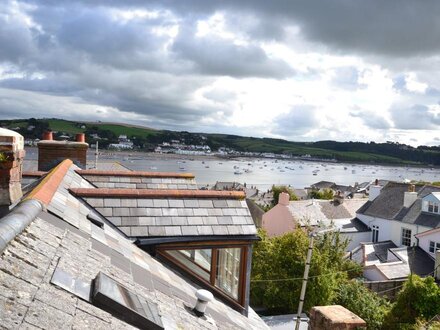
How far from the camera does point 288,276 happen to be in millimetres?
26016

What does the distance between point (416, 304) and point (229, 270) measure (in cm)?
1403

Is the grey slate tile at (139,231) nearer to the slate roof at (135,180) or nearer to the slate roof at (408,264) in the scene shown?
the slate roof at (135,180)

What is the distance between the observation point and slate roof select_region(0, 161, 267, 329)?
3248mm

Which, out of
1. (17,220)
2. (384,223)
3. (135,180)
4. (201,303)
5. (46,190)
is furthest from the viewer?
(384,223)

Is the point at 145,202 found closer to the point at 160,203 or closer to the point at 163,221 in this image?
the point at 160,203

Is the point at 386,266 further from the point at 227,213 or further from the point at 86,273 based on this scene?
the point at 86,273

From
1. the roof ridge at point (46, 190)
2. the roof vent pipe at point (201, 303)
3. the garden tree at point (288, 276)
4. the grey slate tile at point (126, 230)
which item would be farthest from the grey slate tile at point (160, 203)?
the garden tree at point (288, 276)

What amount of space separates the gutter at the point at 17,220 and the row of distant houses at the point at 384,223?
28631 millimetres

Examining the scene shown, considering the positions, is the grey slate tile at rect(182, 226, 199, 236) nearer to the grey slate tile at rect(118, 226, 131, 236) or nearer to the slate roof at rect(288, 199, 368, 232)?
the grey slate tile at rect(118, 226, 131, 236)

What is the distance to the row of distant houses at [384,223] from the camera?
33469 millimetres

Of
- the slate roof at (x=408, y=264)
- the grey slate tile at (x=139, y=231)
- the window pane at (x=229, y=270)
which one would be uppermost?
the grey slate tile at (x=139, y=231)

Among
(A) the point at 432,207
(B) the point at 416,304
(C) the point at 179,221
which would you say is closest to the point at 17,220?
(C) the point at 179,221

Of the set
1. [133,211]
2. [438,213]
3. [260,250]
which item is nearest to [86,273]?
[133,211]

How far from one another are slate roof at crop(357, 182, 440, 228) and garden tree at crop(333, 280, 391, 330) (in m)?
14.6
